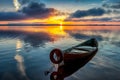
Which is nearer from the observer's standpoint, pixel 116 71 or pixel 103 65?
pixel 116 71

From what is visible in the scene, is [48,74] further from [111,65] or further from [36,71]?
[111,65]

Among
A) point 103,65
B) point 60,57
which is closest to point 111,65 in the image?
point 103,65

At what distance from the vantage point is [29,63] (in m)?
27.0

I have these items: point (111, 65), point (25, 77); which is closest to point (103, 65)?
point (111, 65)

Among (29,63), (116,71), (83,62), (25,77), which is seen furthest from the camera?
(29,63)

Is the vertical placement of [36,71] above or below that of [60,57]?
below

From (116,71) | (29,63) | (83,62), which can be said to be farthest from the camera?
(29,63)

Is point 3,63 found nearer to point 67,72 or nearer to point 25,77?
point 25,77

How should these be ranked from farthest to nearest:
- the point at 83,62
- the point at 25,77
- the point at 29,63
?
1. the point at 29,63
2. the point at 83,62
3. the point at 25,77

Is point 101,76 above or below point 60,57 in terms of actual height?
below

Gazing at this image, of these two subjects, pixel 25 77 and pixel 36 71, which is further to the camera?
pixel 36 71

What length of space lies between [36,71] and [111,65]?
28.9 ft

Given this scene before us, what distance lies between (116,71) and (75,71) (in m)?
4.15

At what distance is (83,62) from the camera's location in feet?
82.9
